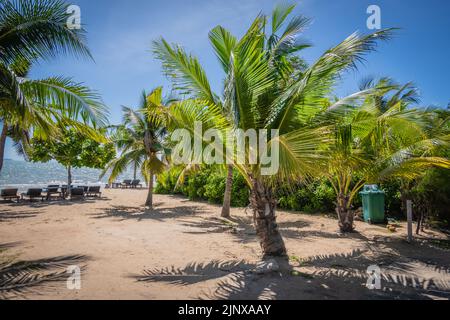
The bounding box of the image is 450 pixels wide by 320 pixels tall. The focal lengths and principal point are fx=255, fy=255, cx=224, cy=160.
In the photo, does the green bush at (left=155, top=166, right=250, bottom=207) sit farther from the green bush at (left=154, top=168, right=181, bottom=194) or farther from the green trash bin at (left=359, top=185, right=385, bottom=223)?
the green trash bin at (left=359, top=185, right=385, bottom=223)

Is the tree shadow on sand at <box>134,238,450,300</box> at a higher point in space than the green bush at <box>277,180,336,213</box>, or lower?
lower

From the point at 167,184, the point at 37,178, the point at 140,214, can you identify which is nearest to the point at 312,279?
the point at 140,214

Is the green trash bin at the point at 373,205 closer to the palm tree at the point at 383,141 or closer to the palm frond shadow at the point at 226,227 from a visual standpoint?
the palm tree at the point at 383,141

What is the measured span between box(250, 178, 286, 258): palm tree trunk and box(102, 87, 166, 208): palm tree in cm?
1006

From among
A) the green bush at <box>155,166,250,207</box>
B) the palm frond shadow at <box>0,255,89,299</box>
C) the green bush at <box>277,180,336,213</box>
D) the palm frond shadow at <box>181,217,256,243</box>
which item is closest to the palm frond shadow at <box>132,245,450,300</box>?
the palm frond shadow at <box>0,255,89,299</box>

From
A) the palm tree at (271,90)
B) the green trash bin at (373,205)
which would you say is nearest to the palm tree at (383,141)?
the palm tree at (271,90)

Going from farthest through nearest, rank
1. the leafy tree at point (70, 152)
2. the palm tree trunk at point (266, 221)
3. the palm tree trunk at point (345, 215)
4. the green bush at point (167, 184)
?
the green bush at point (167, 184)
the leafy tree at point (70, 152)
the palm tree trunk at point (345, 215)
the palm tree trunk at point (266, 221)

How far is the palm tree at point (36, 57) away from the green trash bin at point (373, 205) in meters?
8.91

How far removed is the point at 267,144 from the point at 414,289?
10.4 ft

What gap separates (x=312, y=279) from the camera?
13.8ft

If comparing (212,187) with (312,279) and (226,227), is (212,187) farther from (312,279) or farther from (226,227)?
(312,279)

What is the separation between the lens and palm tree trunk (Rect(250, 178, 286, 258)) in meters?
5.29

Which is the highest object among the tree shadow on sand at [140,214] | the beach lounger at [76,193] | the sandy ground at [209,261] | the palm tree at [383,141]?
the palm tree at [383,141]

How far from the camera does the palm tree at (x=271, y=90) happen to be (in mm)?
4078
